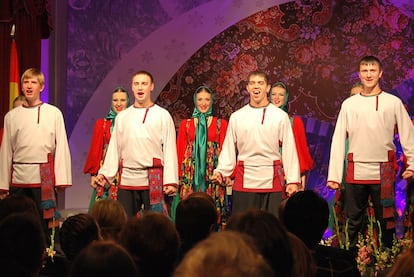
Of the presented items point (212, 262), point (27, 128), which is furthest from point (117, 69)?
point (212, 262)

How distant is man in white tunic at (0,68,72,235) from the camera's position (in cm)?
534

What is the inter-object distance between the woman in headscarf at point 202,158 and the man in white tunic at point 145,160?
134 centimetres

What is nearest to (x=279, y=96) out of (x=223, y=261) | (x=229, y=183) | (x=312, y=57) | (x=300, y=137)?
(x=300, y=137)

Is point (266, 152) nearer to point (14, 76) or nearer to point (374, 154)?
point (374, 154)

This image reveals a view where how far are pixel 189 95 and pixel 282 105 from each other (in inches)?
63.5

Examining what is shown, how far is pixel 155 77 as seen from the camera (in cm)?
812

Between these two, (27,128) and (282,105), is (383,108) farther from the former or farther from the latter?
(27,128)

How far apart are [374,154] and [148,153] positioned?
64.3 inches

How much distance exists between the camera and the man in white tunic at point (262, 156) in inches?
204

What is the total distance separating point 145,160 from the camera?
5.23 m

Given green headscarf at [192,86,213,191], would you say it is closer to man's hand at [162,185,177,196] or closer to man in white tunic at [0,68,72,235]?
man's hand at [162,185,177,196]

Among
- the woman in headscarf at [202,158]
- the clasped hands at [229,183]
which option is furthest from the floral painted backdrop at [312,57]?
the clasped hands at [229,183]

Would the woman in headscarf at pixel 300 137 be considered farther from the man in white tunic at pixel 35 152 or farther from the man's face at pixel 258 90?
the man in white tunic at pixel 35 152

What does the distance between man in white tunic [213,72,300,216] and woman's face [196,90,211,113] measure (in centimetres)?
154
